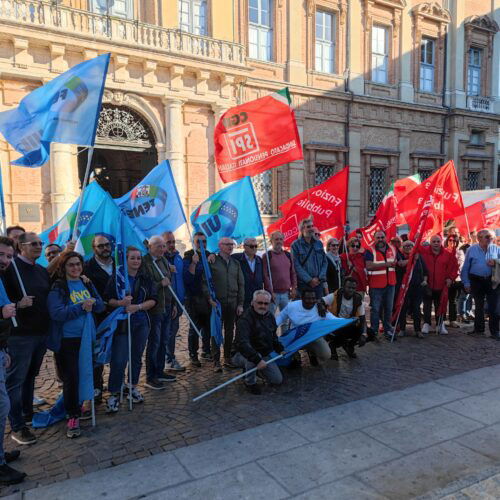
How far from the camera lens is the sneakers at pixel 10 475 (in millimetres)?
3275

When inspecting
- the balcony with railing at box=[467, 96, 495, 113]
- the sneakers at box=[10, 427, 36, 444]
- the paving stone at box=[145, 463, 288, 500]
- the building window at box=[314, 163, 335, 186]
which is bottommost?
the paving stone at box=[145, 463, 288, 500]

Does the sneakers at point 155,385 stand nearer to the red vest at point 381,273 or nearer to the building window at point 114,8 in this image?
the red vest at point 381,273

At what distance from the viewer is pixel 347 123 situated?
Result: 17203 millimetres

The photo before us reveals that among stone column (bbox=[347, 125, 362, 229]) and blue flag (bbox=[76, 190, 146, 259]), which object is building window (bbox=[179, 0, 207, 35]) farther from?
blue flag (bbox=[76, 190, 146, 259])

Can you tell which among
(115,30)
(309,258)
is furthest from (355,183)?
(309,258)

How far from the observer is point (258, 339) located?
16.9 ft

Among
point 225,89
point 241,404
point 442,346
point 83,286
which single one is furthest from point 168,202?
point 225,89

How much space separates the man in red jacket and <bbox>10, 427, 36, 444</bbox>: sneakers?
20.6ft

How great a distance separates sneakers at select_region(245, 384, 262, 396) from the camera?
4.97m

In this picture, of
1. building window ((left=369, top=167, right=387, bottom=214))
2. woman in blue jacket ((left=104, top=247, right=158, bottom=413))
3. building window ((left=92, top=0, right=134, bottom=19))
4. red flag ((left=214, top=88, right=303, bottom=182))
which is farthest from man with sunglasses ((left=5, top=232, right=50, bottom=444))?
building window ((left=369, top=167, right=387, bottom=214))

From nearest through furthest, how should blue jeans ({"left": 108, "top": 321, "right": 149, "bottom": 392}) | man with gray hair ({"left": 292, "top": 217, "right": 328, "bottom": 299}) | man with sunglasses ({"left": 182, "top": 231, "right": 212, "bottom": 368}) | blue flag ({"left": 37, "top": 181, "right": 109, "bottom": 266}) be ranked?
1. blue jeans ({"left": 108, "top": 321, "right": 149, "bottom": 392})
2. blue flag ({"left": 37, "top": 181, "right": 109, "bottom": 266})
3. man with sunglasses ({"left": 182, "top": 231, "right": 212, "bottom": 368})
4. man with gray hair ({"left": 292, "top": 217, "right": 328, "bottom": 299})

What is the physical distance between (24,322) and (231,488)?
2260 millimetres

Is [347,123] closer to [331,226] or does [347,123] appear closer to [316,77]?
[316,77]

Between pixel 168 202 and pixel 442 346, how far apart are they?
15.5 feet
